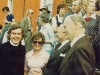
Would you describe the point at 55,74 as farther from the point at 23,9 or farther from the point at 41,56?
the point at 23,9

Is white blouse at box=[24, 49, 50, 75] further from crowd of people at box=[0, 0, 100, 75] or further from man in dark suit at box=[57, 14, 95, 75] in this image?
man in dark suit at box=[57, 14, 95, 75]

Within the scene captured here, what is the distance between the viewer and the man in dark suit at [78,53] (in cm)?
306

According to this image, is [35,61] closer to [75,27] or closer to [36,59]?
[36,59]

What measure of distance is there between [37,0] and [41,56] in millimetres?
7570

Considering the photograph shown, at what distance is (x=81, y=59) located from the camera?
10.0ft

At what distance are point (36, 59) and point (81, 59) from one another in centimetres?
153

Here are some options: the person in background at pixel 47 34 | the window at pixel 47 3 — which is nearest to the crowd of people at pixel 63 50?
the person in background at pixel 47 34

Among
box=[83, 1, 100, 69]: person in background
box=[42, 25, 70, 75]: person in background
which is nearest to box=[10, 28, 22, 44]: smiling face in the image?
box=[42, 25, 70, 75]: person in background

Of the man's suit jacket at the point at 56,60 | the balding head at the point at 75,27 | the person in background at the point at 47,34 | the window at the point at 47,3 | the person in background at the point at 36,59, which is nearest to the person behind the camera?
the balding head at the point at 75,27

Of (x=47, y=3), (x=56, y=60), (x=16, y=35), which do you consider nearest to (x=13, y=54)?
(x=16, y=35)

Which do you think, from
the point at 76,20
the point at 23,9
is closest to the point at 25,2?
the point at 23,9

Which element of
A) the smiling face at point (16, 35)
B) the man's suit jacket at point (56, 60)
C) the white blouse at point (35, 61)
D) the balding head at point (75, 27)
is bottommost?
the white blouse at point (35, 61)

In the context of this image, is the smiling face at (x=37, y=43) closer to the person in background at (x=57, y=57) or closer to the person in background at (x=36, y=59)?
the person in background at (x=36, y=59)

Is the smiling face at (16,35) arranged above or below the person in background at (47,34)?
above
